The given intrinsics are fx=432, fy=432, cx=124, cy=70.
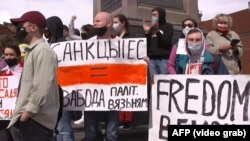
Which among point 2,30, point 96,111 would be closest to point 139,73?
point 96,111

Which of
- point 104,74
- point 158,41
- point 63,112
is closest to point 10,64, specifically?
point 63,112

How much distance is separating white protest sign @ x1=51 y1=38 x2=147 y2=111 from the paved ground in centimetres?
98

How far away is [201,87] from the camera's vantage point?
15.6 ft

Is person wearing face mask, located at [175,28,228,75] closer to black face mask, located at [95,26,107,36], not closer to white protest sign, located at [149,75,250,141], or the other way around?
white protest sign, located at [149,75,250,141]

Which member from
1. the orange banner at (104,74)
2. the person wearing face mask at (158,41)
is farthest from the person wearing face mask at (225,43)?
the orange banner at (104,74)

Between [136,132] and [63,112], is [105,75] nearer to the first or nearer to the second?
[63,112]

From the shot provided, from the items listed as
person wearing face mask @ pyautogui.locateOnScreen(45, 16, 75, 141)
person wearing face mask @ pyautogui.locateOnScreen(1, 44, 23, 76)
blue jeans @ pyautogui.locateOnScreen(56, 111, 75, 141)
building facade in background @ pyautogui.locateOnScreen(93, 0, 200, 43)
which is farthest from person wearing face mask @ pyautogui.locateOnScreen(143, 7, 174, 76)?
building facade in background @ pyautogui.locateOnScreen(93, 0, 200, 43)

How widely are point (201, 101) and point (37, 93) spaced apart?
194 cm

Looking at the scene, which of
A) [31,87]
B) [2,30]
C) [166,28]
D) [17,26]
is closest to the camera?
[31,87]

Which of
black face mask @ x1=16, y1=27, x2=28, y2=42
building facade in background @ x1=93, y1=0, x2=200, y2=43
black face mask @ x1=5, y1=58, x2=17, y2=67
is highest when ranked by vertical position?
building facade in background @ x1=93, y1=0, x2=200, y2=43

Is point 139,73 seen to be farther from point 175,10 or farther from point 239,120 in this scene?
point 175,10

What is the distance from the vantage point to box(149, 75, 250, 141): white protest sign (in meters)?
4.68

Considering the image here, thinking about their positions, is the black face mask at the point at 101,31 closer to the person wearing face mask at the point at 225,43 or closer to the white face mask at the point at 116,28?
the white face mask at the point at 116,28

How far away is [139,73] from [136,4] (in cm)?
429
